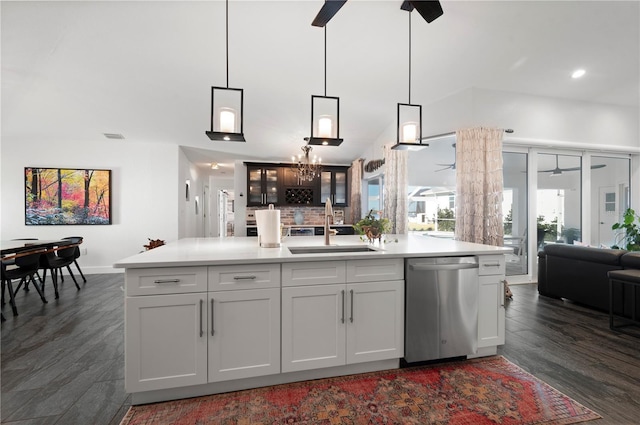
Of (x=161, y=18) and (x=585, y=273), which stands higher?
(x=161, y=18)

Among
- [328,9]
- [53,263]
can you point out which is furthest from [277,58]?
[53,263]

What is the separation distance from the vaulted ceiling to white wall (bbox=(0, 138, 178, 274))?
0.34 m

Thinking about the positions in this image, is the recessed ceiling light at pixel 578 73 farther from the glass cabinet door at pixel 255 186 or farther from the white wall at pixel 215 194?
the white wall at pixel 215 194

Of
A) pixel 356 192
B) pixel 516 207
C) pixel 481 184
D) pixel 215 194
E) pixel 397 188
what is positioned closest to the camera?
pixel 481 184

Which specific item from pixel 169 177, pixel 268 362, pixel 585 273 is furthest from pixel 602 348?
pixel 169 177

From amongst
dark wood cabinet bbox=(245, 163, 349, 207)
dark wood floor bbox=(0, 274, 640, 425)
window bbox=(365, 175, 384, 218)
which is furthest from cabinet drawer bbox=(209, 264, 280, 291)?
dark wood cabinet bbox=(245, 163, 349, 207)

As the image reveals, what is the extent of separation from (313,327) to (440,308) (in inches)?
38.5

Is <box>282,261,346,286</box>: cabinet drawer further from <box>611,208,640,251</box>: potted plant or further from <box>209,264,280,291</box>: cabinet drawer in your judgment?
<box>611,208,640,251</box>: potted plant

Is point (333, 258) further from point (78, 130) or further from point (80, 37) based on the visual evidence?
point (78, 130)

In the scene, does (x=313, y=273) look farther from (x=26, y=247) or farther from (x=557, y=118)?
(x=557, y=118)

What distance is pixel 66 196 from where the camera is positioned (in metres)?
5.31

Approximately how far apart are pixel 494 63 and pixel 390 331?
3455 millimetres

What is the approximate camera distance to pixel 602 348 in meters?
2.44

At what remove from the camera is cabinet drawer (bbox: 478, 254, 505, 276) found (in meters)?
2.31
